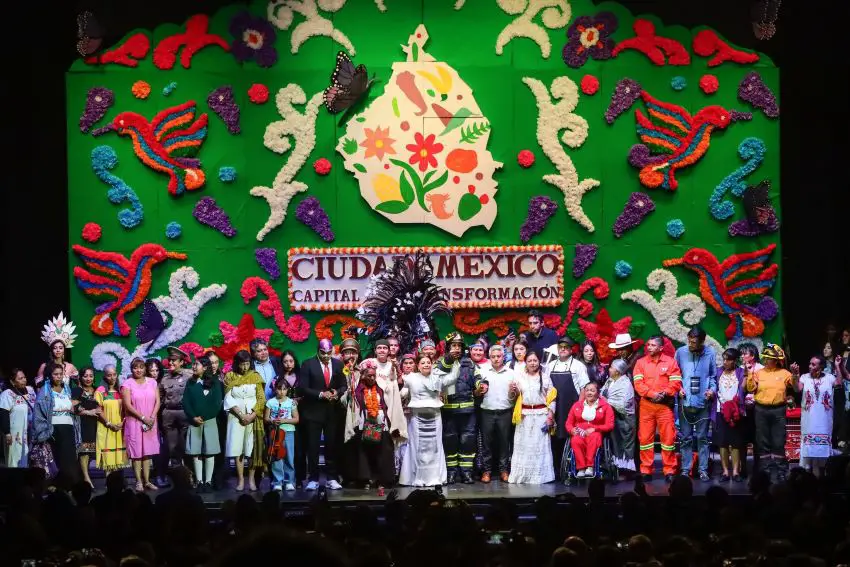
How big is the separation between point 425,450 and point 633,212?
4.65 meters

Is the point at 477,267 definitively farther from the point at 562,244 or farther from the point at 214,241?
the point at 214,241

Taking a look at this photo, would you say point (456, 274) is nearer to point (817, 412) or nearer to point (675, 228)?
point (675, 228)

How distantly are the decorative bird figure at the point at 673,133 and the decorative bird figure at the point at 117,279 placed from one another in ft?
19.6

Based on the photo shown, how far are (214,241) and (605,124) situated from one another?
501 cm

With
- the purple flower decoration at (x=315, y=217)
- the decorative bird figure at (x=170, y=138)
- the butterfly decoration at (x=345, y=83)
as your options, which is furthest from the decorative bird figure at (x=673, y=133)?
the decorative bird figure at (x=170, y=138)

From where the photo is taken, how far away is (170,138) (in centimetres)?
1555

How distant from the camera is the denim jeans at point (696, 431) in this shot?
521 inches

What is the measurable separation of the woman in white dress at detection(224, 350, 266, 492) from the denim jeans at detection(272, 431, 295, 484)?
0.21 meters

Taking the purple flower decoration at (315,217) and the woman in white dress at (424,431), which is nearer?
the woman in white dress at (424,431)

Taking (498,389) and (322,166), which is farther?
(322,166)

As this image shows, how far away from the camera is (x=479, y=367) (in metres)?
13.4

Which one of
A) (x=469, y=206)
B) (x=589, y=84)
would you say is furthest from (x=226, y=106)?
(x=589, y=84)

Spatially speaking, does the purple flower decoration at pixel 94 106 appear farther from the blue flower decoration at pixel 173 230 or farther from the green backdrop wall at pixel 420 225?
the blue flower decoration at pixel 173 230

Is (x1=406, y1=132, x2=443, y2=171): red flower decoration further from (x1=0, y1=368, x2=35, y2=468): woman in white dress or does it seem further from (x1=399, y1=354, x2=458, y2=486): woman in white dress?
(x1=0, y1=368, x2=35, y2=468): woman in white dress
